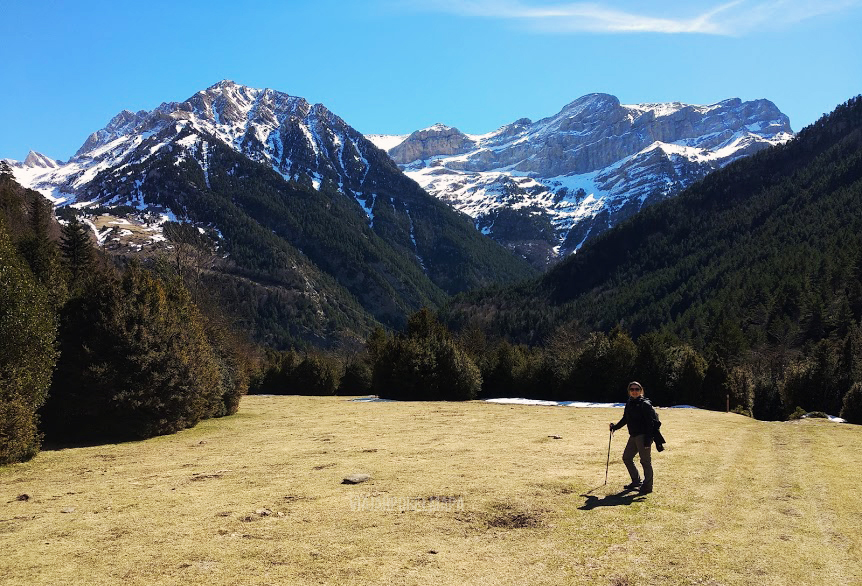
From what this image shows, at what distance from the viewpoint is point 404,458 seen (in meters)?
20.6

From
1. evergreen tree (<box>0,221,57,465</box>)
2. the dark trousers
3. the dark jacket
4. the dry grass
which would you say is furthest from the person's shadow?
evergreen tree (<box>0,221,57,465</box>)

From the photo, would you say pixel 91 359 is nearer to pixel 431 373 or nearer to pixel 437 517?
pixel 437 517

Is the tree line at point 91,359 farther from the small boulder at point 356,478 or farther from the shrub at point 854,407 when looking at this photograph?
the shrub at point 854,407

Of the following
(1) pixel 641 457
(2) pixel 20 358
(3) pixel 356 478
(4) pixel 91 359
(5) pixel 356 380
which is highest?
(2) pixel 20 358

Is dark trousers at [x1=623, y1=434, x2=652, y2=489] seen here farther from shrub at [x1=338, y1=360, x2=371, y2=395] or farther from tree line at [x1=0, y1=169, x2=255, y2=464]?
shrub at [x1=338, y1=360, x2=371, y2=395]

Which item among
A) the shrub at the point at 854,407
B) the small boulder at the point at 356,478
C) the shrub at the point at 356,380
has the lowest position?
the shrub at the point at 356,380

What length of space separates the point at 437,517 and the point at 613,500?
4569 millimetres

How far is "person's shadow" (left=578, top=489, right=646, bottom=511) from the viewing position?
13586 millimetres

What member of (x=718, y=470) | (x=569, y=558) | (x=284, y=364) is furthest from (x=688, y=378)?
(x=284, y=364)

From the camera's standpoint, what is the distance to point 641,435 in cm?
1495

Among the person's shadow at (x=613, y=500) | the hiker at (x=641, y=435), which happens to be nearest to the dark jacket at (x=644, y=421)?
the hiker at (x=641, y=435)


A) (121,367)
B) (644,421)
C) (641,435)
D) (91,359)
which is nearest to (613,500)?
(641,435)

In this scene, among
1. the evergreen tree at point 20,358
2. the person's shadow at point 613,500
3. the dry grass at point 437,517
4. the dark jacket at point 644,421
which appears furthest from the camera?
the evergreen tree at point 20,358

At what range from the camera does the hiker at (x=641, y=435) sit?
581 inches
